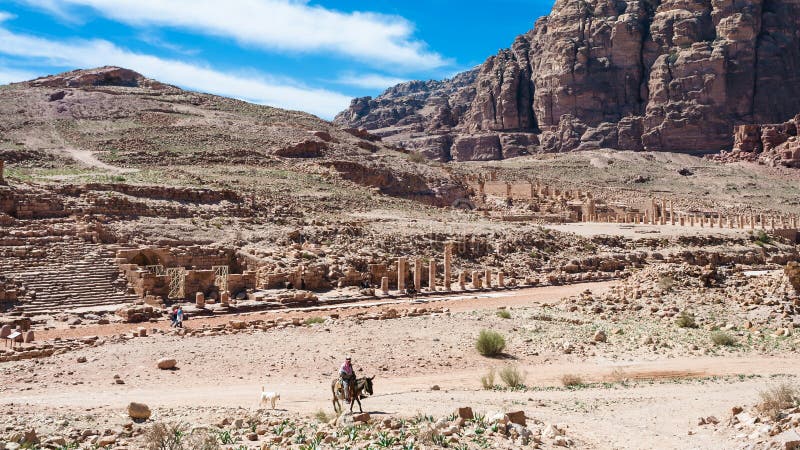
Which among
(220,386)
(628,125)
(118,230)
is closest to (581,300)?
(220,386)

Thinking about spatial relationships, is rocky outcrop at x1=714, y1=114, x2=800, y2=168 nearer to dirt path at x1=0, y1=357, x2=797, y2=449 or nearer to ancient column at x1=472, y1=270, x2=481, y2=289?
ancient column at x1=472, y1=270, x2=481, y2=289

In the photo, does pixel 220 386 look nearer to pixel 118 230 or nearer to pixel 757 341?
pixel 757 341

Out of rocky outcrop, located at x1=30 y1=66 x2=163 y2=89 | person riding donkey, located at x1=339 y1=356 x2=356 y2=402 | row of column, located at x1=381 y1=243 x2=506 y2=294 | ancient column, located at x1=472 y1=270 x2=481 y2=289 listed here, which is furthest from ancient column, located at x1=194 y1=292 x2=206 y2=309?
rocky outcrop, located at x1=30 y1=66 x2=163 y2=89

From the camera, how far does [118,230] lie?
31.8 m

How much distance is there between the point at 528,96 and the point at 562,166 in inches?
1298

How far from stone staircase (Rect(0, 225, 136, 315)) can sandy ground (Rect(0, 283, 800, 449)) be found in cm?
392

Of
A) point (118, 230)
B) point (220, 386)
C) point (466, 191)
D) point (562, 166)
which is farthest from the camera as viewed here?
point (562, 166)

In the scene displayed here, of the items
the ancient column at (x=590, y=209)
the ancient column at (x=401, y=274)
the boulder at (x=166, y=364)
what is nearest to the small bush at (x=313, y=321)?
the boulder at (x=166, y=364)

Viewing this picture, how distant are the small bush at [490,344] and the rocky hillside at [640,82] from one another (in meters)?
88.6

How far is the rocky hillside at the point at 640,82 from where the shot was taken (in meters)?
99.2

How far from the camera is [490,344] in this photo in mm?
16781

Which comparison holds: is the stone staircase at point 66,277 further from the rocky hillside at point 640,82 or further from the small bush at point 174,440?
the rocky hillside at point 640,82

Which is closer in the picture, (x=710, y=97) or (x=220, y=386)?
(x=220, y=386)

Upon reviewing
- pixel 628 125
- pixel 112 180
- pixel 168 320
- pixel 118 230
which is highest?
pixel 628 125
